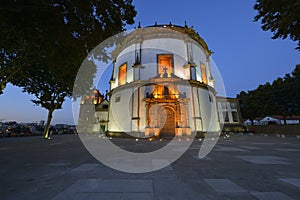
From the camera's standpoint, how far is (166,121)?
22031 mm

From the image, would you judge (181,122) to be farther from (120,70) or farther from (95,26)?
(95,26)

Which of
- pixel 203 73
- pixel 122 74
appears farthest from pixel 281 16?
pixel 122 74

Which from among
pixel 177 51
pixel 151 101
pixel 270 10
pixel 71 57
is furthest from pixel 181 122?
pixel 71 57

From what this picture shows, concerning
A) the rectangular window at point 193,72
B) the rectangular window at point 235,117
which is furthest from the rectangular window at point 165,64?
the rectangular window at point 235,117

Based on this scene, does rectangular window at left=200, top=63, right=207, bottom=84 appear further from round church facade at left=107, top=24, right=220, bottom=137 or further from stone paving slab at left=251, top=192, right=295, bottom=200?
stone paving slab at left=251, top=192, right=295, bottom=200

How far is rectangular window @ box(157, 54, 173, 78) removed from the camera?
23514mm

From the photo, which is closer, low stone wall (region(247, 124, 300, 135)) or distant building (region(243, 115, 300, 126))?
low stone wall (region(247, 124, 300, 135))

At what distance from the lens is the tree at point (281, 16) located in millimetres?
6617

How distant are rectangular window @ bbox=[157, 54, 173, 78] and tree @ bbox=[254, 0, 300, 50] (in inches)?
589

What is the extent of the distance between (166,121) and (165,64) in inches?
383

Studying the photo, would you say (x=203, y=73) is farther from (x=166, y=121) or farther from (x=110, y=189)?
(x=110, y=189)

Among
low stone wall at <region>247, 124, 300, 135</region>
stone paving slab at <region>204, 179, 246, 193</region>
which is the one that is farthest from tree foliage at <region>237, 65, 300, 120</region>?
stone paving slab at <region>204, 179, 246, 193</region>

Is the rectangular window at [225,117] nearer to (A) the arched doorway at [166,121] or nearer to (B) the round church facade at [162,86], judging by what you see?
(B) the round church facade at [162,86]

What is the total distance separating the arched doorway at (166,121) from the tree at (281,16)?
50.1 ft
